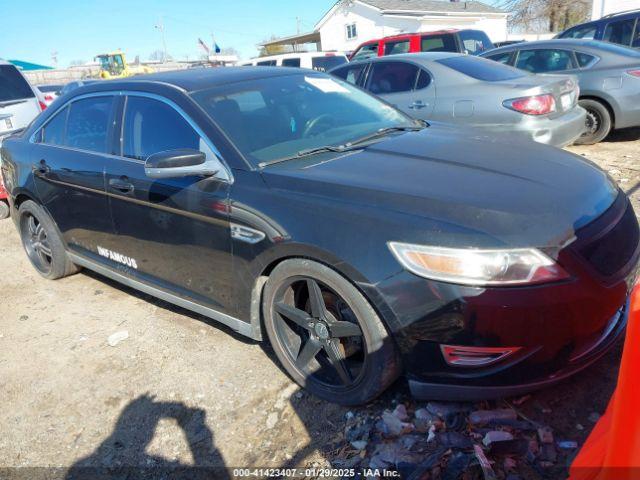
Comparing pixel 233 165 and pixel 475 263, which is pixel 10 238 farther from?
pixel 475 263

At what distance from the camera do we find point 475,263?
2.05 m

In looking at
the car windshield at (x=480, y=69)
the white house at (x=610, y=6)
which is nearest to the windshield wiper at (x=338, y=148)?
the car windshield at (x=480, y=69)

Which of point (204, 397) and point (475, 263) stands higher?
point (475, 263)

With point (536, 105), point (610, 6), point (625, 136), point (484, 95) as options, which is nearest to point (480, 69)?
Answer: point (484, 95)

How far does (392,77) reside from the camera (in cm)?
704

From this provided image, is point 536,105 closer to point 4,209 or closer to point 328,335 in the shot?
point 328,335

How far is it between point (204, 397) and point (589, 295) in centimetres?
201

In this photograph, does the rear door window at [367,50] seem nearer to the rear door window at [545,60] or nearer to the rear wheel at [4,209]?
the rear door window at [545,60]

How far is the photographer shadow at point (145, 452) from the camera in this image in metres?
2.42

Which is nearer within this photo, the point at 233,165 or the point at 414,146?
the point at 233,165

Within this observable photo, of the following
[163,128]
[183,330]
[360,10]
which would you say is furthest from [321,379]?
[360,10]

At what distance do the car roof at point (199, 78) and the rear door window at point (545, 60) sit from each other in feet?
17.5

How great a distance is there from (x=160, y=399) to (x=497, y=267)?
6.51 ft

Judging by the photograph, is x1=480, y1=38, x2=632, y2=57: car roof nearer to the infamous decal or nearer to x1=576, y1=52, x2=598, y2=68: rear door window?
x1=576, y1=52, x2=598, y2=68: rear door window
